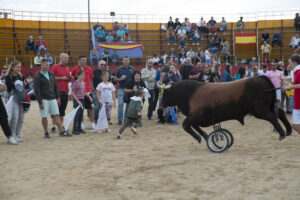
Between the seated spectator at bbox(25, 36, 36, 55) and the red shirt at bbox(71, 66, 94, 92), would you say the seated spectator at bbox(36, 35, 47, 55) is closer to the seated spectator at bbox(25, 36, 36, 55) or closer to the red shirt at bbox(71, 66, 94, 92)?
the seated spectator at bbox(25, 36, 36, 55)

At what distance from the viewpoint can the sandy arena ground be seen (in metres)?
4.66

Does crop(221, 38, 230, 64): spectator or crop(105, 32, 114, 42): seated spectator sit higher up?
crop(105, 32, 114, 42): seated spectator

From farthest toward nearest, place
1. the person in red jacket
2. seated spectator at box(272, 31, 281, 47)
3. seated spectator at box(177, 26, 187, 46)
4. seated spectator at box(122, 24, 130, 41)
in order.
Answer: seated spectator at box(122, 24, 130, 41) < seated spectator at box(177, 26, 187, 46) < seated spectator at box(272, 31, 281, 47) < the person in red jacket

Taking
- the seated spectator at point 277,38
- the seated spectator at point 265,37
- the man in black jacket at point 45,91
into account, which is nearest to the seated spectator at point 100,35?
the seated spectator at point 265,37

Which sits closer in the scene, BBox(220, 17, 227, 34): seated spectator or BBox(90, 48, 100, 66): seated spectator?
BBox(90, 48, 100, 66): seated spectator

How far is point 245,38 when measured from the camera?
27719 mm

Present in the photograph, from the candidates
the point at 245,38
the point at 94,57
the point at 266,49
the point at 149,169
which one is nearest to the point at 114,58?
the point at 94,57

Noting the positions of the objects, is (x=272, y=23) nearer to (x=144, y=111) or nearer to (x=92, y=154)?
(x=144, y=111)

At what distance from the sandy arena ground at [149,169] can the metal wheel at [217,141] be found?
0.14 m

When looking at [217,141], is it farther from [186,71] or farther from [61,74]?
[186,71]

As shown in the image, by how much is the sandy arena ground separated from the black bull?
23.4 inches

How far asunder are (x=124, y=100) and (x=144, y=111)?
4.24 m

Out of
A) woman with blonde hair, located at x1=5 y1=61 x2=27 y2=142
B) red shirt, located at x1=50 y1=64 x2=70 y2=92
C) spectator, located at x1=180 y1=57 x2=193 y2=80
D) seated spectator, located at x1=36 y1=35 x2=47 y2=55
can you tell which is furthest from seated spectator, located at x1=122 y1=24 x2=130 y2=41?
woman with blonde hair, located at x1=5 y1=61 x2=27 y2=142

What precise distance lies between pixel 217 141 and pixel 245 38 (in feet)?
71.9
